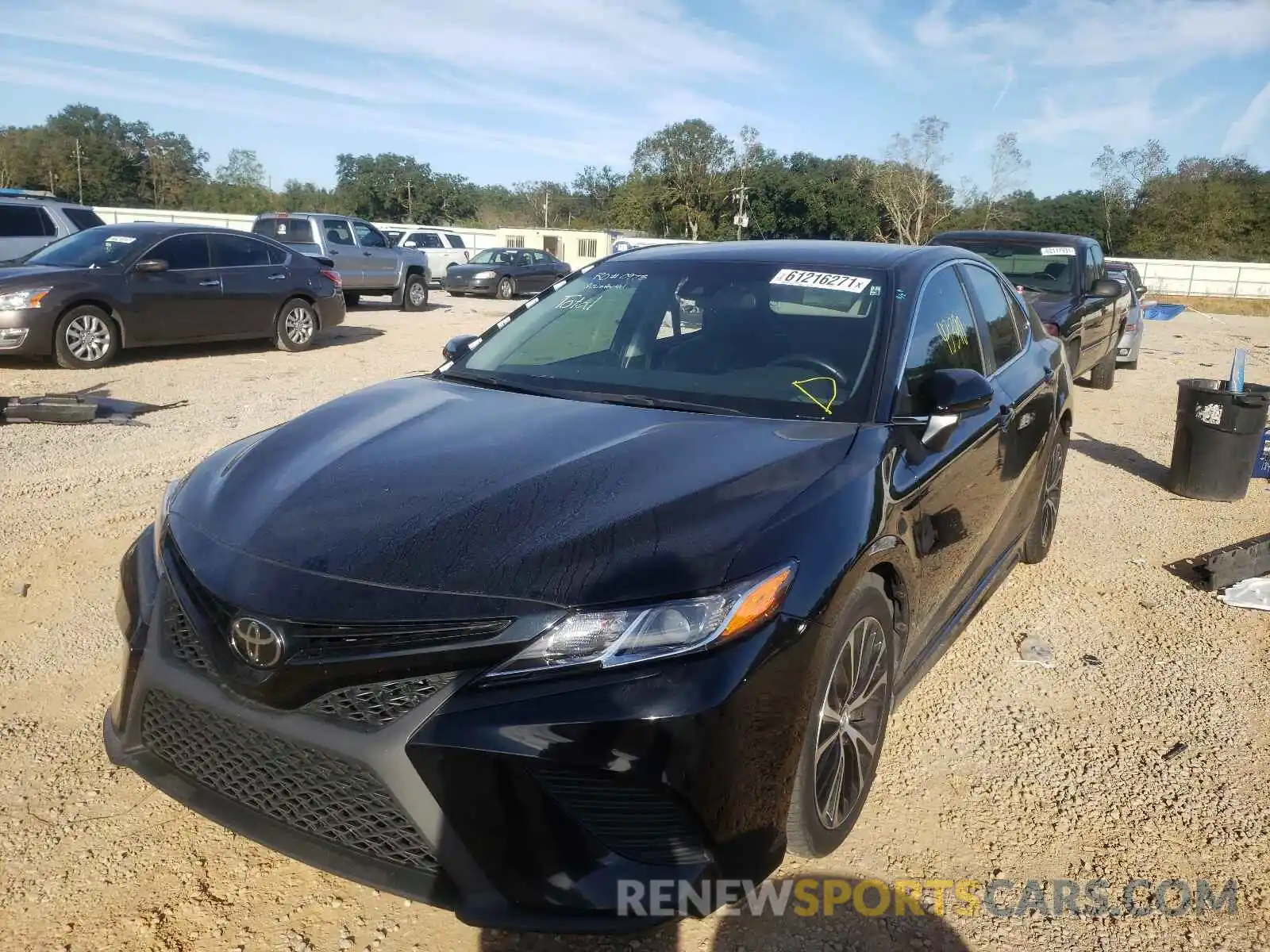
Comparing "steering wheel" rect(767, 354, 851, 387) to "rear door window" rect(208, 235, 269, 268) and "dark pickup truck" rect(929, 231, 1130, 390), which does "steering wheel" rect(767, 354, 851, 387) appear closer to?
"dark pickup truck" rect(929, 231, 1130, 390)

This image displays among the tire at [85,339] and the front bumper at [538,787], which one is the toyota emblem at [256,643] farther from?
the tire at [85,339]

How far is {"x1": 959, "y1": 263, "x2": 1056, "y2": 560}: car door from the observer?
3799 mm

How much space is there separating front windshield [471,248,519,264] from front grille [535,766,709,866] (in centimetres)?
2248

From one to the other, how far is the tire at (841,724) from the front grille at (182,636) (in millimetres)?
1369

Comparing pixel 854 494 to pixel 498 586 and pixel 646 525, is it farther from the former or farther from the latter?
pixel 498 586

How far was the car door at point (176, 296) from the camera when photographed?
10.1 m

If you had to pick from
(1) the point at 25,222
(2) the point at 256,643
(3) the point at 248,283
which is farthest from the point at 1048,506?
(1) the point at 25,222

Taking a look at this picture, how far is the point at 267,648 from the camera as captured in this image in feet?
6.43

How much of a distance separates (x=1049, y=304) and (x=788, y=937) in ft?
26.9

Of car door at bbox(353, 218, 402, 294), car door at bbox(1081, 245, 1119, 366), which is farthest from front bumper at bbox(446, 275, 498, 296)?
car door at bbox(1081, 245, 1119, 366)

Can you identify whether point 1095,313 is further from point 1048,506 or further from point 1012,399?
point 1012,399

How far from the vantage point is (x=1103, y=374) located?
443 inches

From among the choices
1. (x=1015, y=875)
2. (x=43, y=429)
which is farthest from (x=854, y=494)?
(x=43, y=429)

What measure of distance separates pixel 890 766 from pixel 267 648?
207cm
